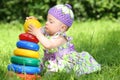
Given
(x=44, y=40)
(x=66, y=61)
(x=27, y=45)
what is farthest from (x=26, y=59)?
(x=66, y=61)

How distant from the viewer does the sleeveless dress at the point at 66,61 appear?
194 inches

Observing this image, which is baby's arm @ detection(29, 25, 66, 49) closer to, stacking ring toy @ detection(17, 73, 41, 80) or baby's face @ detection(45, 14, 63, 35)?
baby's face @ detection(45, 14, 63, 35)

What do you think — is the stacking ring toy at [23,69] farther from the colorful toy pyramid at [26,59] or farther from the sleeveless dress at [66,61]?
the sleeveless dress at [66,61]

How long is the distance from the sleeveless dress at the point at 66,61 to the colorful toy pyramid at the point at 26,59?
0.28 m

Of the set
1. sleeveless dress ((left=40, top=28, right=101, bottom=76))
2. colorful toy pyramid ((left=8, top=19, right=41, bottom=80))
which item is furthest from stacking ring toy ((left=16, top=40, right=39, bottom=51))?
sleeveless dress ((left=40, top=28, right=101, bottom=76))

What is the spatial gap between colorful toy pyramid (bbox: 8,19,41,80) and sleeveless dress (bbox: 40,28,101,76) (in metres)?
0.28

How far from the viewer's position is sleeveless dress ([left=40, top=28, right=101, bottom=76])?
16.2 feet

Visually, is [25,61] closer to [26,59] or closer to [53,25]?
[26,59]

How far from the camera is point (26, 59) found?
4625 mm

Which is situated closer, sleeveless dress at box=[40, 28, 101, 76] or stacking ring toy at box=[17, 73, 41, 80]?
stacking ring toy at box=[17, 73, 41, 80]

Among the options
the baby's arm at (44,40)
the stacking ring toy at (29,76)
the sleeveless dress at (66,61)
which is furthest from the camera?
the sleeveless dress at (66,61)

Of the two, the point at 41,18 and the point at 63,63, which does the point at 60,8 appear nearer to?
the point at 63,63

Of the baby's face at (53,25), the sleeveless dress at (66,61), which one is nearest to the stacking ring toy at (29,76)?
the sleeveless dress at (66,61)

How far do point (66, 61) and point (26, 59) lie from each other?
1.90 ft
